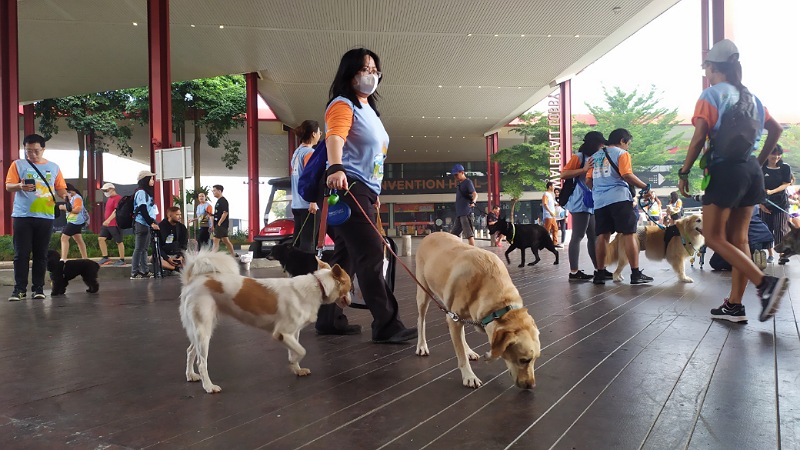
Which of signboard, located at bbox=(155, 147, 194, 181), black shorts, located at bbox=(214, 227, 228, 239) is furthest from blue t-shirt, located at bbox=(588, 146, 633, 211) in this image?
black shorts, located at bbox=(214, 227, 228, 239)

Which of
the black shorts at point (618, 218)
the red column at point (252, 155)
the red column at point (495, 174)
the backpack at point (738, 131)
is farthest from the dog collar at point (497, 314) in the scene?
the red column at point (495, 174)

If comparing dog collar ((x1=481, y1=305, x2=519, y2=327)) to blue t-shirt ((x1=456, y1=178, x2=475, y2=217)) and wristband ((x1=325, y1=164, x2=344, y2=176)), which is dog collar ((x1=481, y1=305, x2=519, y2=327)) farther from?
blue t-shirt ((x1=456, y1=178, x2=475, y2=217))

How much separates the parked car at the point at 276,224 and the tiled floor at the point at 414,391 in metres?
6.03

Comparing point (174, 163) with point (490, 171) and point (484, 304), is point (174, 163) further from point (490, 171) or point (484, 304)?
point (490, 171)

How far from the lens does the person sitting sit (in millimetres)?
10227

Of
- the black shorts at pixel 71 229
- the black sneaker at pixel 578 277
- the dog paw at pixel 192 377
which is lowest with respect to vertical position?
the dog paw at pixel 192 377

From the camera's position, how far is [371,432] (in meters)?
2.02

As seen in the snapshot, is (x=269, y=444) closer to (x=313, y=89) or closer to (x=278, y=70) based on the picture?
(x=278, y=70)

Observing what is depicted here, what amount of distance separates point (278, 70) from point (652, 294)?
1609 cm

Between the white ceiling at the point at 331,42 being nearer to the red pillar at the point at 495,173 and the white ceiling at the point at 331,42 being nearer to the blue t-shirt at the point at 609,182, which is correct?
the blue t-shirt at the point at 609,182

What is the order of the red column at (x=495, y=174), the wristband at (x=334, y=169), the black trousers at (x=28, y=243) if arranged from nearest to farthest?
the wristband at (x=334, y=169), the black trousers at (x=28, y=243), the red column at (x=495, y=174)

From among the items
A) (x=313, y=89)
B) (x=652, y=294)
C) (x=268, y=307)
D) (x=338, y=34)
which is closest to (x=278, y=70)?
(x=313, y=89)

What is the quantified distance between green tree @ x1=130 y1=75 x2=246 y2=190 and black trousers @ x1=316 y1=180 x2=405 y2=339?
21.3 metres

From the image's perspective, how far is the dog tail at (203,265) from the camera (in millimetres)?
2879
